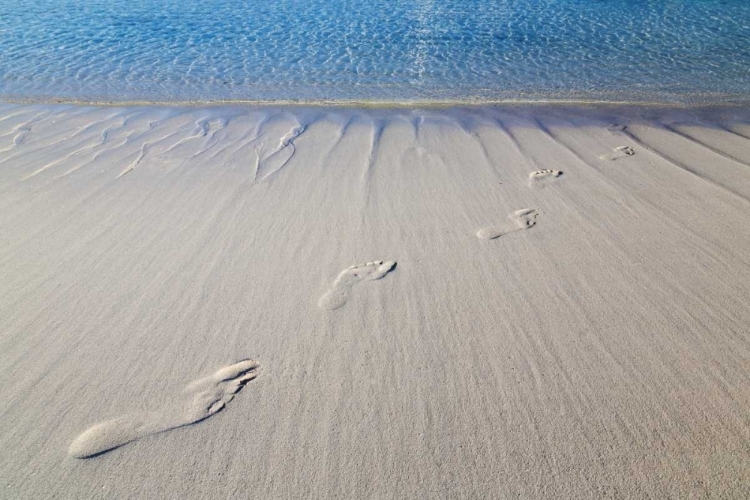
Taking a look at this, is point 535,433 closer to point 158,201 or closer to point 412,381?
point 412,381

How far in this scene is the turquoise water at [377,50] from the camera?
7.44m

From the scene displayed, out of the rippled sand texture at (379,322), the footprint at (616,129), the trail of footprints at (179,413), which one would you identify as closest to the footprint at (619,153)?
the rippled sand texture at (379,322)

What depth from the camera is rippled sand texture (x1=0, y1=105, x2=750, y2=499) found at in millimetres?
2195

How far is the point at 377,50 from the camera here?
918 cm

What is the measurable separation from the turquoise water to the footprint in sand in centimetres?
264

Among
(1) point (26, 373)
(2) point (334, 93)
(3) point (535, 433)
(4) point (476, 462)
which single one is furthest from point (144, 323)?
(2) point (334, 93)

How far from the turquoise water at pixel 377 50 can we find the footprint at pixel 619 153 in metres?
2.05

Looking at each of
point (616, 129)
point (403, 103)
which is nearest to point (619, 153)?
point (616, 129)

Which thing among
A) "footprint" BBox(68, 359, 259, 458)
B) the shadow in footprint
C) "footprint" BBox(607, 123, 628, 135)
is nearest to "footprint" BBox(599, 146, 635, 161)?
"footprint" BBox(607, 123, 628, 135)

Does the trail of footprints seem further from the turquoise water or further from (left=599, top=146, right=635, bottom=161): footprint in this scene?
the turquoise water

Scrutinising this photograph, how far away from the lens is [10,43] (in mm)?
9781

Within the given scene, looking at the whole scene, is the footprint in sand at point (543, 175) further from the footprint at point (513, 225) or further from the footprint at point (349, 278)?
the footprint at point (349, 278)

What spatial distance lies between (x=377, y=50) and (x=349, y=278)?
690 centimetres

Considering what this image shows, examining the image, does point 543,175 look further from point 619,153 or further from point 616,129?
point 616,129
